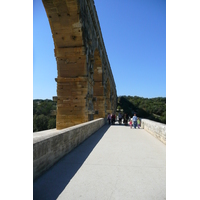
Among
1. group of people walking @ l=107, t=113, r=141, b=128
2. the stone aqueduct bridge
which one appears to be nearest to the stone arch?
the stone aqueduct bridge

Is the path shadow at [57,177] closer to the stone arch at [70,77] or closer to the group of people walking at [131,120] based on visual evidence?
the stone arch at [70,77]

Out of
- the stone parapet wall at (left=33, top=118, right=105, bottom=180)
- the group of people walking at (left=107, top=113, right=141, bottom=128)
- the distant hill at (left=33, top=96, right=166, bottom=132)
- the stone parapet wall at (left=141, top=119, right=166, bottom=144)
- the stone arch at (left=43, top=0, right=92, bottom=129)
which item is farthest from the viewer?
the distant hill at (left=33, top=96, right=166, bottom=132)

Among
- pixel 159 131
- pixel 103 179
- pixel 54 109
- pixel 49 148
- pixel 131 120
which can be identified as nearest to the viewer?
pixel 103 179

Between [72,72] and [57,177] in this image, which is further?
[72,72]

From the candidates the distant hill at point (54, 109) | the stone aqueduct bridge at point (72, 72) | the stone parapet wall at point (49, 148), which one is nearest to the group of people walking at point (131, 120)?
the stone aqueduct bridge at point (72, 72)

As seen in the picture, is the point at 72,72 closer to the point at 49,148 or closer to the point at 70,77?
the point at 70,77

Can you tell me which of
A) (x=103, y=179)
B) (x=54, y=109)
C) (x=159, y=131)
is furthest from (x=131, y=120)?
(x=54, y=109)

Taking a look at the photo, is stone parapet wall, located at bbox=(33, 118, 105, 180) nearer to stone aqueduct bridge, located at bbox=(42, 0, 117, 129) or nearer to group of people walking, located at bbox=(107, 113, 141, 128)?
stone aqueduct bridge, located at bbox=(42, 0, 117, 129)

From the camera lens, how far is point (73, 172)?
264 cm

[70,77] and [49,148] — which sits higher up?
[70,77]

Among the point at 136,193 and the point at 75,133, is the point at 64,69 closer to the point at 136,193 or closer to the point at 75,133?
the point at 75,133
